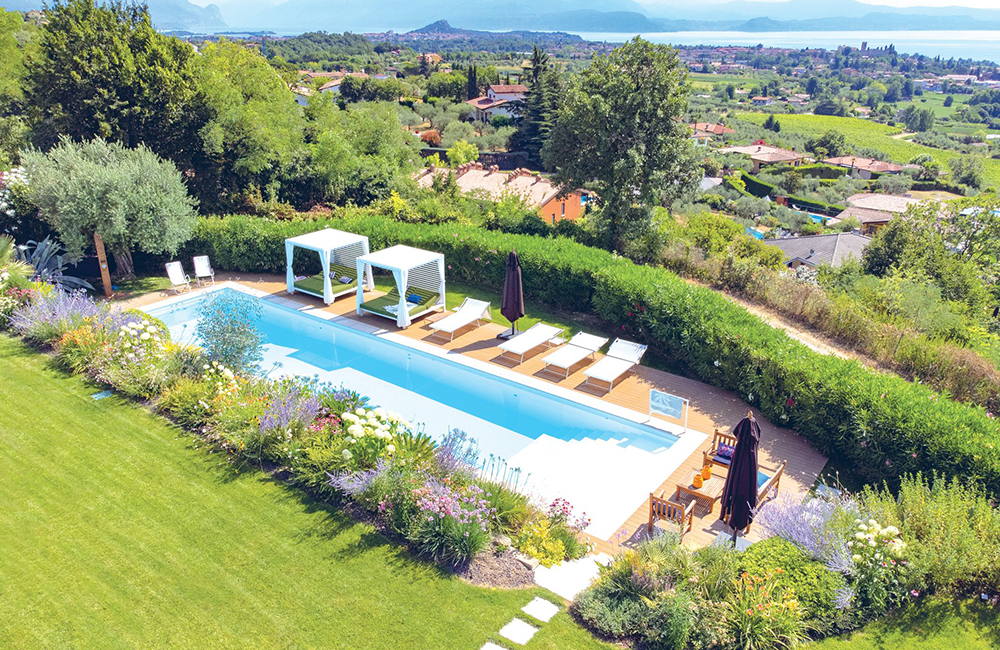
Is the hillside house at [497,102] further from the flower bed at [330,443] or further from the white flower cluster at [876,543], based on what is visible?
the white flower cluster at [876,543]

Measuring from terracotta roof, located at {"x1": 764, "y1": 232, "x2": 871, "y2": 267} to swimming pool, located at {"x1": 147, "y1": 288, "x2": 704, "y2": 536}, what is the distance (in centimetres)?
3192

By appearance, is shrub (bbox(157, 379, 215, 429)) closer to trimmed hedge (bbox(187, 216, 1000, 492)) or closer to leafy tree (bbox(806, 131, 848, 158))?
trimmed hedge (bbox(187, 216, 1000, 492))

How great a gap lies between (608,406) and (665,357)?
2464mm

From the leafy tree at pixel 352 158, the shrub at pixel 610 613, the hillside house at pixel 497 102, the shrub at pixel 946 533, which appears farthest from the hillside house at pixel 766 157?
the shrub at pixel 610 613

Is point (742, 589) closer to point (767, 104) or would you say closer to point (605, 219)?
point (605, 219)

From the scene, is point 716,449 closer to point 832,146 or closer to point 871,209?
point 871,209

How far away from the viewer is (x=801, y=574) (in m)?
6.95

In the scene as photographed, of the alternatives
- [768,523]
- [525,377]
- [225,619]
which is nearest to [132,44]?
[525,377]

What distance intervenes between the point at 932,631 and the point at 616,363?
680cm

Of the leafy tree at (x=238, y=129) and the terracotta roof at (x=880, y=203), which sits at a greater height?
the leafy tree at (x=238, y=129)

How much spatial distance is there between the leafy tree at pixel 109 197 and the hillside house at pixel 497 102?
64815 millimetres

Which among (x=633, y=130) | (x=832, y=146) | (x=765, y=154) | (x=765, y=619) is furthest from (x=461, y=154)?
(x=832, y=146)

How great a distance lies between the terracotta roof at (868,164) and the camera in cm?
9044

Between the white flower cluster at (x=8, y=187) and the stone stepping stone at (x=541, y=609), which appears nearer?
the stone stepping stone at (x=541, y=609)
